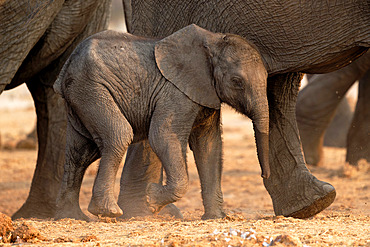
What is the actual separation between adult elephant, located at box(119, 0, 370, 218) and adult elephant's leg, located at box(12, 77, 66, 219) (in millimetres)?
998

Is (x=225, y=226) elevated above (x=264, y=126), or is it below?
below

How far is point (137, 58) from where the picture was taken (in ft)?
13.8

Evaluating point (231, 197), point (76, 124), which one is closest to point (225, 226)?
point (76, 124)

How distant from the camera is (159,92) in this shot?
164 inches

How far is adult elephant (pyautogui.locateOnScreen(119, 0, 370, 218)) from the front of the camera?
4.13 metres

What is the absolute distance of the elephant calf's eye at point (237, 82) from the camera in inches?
162

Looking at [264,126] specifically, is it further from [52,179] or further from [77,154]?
[52,179]

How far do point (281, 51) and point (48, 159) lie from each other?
7.50ft

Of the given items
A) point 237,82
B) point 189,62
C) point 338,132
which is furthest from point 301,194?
point 338,132

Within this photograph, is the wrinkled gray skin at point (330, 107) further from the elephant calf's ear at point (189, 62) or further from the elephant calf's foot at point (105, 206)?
the elephant calf's foot at point (105, 206)

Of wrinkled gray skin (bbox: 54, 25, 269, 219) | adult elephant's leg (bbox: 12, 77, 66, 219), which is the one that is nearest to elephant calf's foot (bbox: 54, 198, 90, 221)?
wrinkled gray skin (bbox: 54, 25, 269, 219)

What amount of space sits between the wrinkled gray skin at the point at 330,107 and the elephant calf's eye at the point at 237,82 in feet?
10.6

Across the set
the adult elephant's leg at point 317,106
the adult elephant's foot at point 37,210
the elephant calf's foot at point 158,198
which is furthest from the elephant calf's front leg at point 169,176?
the adult elephant's leg at point 317,106

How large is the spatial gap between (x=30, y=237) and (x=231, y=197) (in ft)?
10.4
